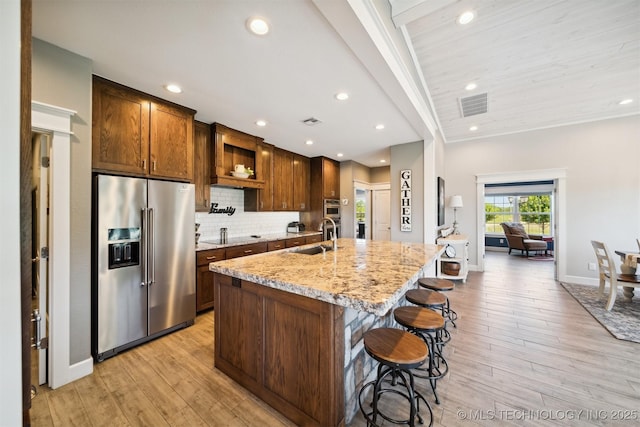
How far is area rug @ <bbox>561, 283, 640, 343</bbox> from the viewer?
2672 millimetres

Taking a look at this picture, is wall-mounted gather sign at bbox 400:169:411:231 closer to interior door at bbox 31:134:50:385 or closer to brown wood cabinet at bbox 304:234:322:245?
brown wood cabinet at bbox 304:234:322:245

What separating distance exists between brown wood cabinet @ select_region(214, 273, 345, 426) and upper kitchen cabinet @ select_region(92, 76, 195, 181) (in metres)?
1.51

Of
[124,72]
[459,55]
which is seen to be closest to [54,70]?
[124,72]

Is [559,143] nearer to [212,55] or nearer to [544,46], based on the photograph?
[544,46]

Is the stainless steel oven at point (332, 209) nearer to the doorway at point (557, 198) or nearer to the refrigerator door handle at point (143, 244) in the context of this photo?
the doorway at point (557, 198)

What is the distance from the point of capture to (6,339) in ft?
1.68

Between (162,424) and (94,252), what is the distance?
5.09ft

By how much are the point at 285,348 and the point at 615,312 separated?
4.35 metres

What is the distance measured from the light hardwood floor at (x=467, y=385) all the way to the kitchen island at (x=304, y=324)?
0.19 m

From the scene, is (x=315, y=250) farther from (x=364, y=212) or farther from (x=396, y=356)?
(x=364, y=212)

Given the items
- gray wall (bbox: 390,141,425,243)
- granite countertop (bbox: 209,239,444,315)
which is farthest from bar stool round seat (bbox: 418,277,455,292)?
gray wall (bbox: 390,141,425,243)

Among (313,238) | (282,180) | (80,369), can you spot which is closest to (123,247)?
(80,369)

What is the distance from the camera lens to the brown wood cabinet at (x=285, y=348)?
1.44m

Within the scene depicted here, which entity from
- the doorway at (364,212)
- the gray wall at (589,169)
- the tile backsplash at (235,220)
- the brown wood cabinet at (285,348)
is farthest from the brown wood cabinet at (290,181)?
the gray wall at (589,169)
